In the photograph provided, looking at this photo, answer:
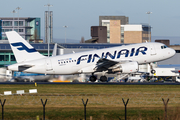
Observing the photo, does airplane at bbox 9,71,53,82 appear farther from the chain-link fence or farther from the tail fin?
the chain-link fence

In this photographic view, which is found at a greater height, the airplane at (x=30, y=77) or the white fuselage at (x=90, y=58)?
the white fuselage at (x=90, y=58)

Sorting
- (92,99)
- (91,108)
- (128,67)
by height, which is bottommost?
(91,108)

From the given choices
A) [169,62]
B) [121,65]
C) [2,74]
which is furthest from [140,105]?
[169,62]

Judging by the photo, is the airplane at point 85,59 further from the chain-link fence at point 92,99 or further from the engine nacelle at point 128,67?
the chain-link fence at point 92,99

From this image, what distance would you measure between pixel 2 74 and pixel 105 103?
3788 cm

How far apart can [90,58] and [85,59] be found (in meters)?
0.87

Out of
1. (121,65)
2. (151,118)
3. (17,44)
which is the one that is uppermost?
(17,44)

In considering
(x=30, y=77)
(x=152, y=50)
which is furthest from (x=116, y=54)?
(x=30, y=77)

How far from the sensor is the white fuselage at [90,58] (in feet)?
179

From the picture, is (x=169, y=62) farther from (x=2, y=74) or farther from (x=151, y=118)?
(x=151, y=118)

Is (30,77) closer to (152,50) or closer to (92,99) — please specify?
(152,50)

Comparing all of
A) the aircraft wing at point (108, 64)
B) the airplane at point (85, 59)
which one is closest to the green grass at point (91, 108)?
the aircraft wing at point (108, 64)

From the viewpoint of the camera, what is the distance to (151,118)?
27.0 m

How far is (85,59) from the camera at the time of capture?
181 feet
